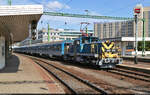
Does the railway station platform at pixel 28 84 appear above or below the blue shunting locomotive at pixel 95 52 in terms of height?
below

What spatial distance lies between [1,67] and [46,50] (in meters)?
17.0

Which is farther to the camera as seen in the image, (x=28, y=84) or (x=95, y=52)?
(x=95, y=52)

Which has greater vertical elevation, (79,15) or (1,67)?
(79,15)

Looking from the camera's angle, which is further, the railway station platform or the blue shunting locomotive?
the blue shunting locomotive

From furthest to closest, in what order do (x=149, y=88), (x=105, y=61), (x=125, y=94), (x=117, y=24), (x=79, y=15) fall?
(x=117, y=24)
(x=79, y=15)
(x=105, y=61)
(x=149, y=88)
(x=125, y=94)

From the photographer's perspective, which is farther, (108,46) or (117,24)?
(117,24)

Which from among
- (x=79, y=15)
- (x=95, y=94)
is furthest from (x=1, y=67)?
(x=79, y=15)

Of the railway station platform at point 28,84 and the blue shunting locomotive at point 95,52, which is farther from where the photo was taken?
the blue shunting locomotive at point 95,52

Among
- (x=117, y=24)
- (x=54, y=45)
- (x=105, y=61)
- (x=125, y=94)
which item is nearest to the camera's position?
(x=125, y=94)

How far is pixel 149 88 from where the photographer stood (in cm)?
852

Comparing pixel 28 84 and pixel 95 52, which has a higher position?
pixel 95 52

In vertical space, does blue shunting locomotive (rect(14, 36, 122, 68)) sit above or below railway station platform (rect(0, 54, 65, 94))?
above

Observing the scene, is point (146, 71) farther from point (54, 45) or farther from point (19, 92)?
point (54, 45)

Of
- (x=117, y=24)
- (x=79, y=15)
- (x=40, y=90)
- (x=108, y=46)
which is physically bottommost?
(x=40, y=90)
